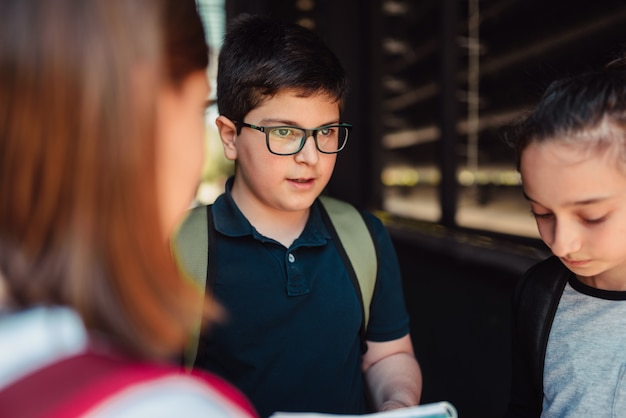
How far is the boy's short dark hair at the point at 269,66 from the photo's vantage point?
1.25m

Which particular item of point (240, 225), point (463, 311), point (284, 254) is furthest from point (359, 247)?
point (463, 311)

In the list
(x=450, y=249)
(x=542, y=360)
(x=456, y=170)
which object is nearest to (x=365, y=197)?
(x=456, y=170)

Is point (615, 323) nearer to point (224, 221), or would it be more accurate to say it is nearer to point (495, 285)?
point (224, 221)

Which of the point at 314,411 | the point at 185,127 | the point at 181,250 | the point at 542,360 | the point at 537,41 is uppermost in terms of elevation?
the point at 537,41

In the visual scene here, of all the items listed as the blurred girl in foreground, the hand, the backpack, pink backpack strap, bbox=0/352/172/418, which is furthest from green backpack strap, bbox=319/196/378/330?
pink backpack strap, bbox=0/352/172/418

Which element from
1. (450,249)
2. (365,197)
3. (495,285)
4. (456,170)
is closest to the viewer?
(495,285)

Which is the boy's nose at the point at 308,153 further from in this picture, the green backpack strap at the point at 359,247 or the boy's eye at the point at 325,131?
the green backpack strap at the point at 359,247

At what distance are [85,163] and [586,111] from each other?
0.84m

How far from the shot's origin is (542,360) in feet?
3.58

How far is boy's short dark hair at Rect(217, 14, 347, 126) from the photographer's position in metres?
1.25

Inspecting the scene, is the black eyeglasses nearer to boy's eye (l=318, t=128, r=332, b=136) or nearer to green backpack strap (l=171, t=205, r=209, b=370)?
boy's eye (l=318, t=128, r=332, b=136)

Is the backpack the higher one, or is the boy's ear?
the boy's ear

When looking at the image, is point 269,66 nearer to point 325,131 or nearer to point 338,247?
point 325,131

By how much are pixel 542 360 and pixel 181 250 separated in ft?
2.56
